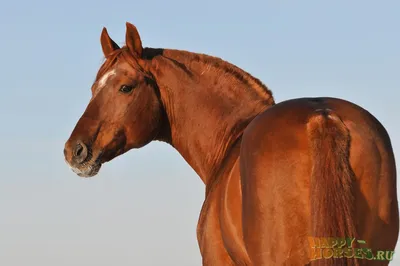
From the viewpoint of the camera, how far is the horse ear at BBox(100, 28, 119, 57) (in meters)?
7.21

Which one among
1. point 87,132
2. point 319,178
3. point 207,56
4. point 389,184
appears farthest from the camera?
point 207,56

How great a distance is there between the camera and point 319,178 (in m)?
4.55

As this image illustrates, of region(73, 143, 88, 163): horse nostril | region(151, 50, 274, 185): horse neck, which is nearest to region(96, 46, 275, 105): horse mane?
region(151, 50, 274, 185): horse neck

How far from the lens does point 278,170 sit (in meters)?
4.74

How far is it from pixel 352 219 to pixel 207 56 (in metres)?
3.14

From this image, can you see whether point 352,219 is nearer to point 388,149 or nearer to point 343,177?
point 343,177

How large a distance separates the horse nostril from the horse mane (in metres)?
Answer: 0.79

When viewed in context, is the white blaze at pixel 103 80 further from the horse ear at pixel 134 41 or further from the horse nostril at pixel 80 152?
the horse nostril at pixel 80 152

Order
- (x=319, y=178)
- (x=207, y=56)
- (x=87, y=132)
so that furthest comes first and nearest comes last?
(x=207, y=56) → (x=87, y=132) → (x=319, y=178)

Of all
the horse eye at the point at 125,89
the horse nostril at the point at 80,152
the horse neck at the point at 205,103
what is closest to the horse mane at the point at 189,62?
the horse neck at the point at 205,103

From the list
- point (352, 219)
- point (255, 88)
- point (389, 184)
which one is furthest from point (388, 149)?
point (255, 88)

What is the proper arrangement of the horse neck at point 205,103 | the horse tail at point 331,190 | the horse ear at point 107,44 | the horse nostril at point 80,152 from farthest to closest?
the horse ear at point 107,44
the horse neck at point 205,103
the horse nostril at point 80,152
the horse tail at point 331,190

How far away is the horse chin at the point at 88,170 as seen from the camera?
21.9 ft

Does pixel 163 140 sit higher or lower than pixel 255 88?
lower
